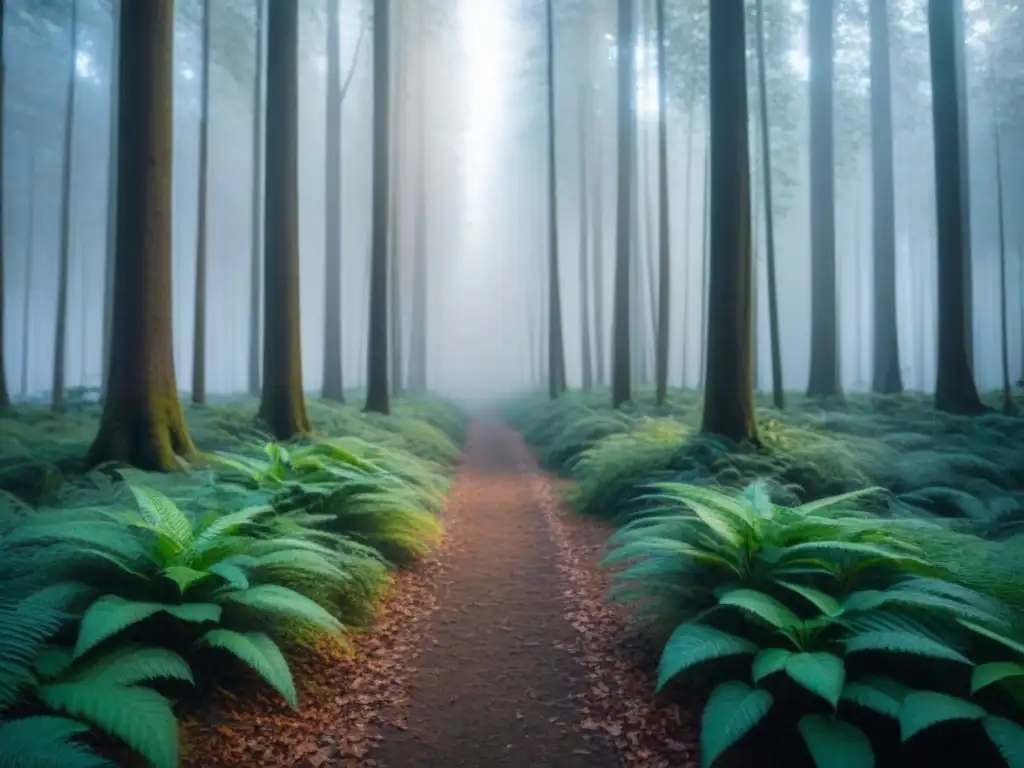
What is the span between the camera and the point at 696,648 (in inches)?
135

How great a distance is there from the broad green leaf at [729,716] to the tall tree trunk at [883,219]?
1620cm

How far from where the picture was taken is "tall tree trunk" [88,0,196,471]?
7367 mm

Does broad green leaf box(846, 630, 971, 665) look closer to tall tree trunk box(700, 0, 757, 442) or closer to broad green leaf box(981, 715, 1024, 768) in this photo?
broad green leaf box(981, 715, 1024, 768)

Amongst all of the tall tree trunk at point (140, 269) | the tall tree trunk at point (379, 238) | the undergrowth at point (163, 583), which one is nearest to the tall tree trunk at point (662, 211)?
the tall tree trunk at point (379, 238)

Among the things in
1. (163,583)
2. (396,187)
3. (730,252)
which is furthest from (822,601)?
(396,187)

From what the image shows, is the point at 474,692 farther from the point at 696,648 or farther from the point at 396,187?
the point at 396,187

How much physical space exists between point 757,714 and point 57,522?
14.6 ft

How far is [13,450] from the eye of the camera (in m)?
7.92

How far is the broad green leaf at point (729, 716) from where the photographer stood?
2.93m

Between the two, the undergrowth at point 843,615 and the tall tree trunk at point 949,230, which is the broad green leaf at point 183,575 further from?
the tall tree trunk at point 949,230

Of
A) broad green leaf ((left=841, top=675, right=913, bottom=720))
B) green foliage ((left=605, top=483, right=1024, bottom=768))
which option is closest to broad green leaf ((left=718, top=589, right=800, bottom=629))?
green foliage ((left=605, top=483, right=1024, bottom=768))

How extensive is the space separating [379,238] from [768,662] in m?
13.4

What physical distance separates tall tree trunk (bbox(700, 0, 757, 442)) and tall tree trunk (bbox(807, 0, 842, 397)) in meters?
Answer: 8.68

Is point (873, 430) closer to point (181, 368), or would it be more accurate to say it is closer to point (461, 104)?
point (461, 104)
